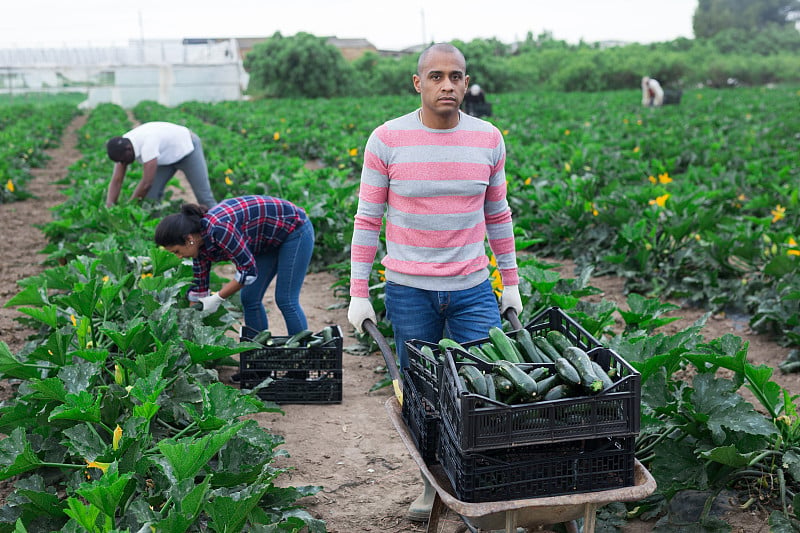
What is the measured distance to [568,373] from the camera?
95.3 inches

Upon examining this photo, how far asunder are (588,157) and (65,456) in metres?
9.79

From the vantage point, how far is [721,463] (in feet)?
10.7

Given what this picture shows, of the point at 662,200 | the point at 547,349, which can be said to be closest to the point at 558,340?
the point at 547,349

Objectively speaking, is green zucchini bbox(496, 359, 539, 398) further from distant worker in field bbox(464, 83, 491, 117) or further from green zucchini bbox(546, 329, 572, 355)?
distant worker in field bbox(464, 83, 491, 117)

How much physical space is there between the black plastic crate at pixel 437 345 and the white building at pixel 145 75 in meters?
50.5

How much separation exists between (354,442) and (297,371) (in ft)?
→ 2.32

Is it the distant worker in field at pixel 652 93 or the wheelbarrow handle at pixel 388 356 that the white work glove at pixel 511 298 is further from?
the distant worker in field at pixel 652 93

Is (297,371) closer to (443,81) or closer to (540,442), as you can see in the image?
(443,81)

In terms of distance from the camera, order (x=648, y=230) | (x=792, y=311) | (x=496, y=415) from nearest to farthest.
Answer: (x=496, y=415)
(x=792, y=311)
(x=648, y=230)

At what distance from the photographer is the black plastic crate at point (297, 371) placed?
4898 millimetres

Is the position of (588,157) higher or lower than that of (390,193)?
lower

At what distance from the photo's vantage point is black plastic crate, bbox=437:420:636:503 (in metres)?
2.38

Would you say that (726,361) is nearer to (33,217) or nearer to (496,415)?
(496,415)

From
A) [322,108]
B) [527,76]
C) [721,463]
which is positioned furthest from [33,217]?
[527,76]
